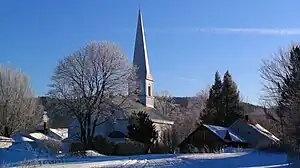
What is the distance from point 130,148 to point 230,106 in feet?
105

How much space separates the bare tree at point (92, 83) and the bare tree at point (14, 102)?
12.2 metres

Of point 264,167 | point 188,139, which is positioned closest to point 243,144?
point 188,139

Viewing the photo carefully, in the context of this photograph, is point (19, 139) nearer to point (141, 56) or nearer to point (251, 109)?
point (141, 56)

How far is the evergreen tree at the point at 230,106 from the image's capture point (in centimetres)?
8056

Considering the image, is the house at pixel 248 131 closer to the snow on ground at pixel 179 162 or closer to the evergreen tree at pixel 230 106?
the evergreen tree at pixel 230 106

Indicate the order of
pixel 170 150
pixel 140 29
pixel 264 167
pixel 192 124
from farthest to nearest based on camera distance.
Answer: pixel 192 124, pixel 140 29, pixel 170 150, pixel 264 167

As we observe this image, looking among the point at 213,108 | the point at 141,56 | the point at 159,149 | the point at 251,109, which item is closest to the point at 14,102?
the point at 141,56

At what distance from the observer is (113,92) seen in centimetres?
5912

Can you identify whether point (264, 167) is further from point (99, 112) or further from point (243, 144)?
point (243, 144)

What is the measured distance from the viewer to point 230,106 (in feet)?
267

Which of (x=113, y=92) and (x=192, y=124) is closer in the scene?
(x=113, y=92)

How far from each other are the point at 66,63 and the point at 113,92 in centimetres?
650

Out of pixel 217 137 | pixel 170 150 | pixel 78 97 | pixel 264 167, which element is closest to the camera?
pixel 264 167

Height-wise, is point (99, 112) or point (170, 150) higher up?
point (99, 112)
